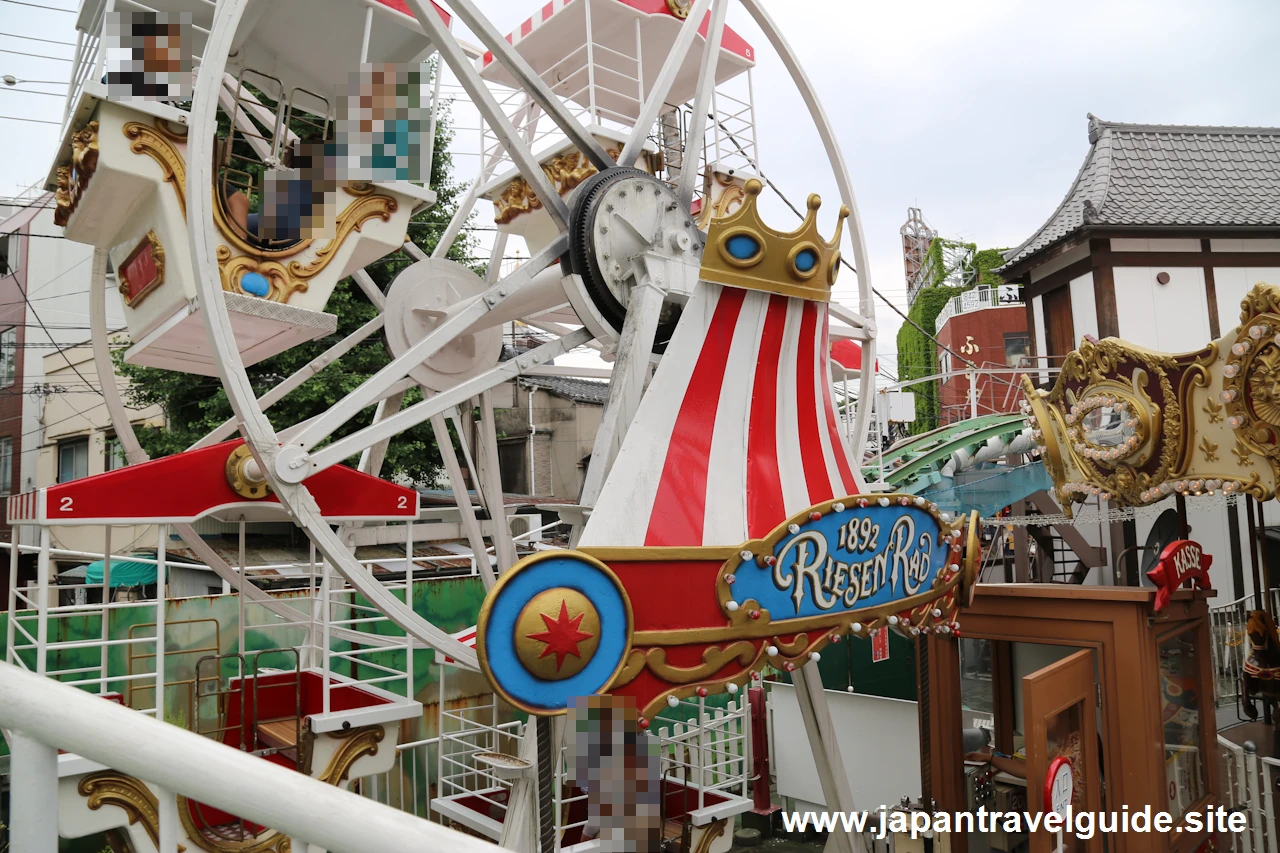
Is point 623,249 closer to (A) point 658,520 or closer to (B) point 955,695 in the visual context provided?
(A) point 658,520

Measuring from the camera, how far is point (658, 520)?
14.4 ft

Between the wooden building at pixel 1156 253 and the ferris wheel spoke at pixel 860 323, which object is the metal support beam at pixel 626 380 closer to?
the ferris wheel spoke at pixel 860 323

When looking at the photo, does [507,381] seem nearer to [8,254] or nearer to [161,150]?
[161,150]

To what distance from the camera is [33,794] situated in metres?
1.15

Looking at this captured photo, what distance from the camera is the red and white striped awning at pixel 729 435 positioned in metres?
4.46

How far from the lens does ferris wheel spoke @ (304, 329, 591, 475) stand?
4676 millimetres

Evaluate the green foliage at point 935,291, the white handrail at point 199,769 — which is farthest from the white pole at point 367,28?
the green foliage at point 935,291

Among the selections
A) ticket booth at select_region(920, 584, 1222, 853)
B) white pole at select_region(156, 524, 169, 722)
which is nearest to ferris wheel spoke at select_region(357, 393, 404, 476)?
white pole at select_region(156, 524, 169, 722)

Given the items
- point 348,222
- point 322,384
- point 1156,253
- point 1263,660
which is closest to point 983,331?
point 1156,253

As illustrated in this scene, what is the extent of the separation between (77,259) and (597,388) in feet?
39.3

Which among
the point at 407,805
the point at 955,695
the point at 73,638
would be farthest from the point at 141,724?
the point at 73,638

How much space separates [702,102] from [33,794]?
5.83m

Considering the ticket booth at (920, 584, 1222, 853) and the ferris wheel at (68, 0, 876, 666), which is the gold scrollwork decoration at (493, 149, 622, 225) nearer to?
the ferris wheel at (68, 0, 876, 666)

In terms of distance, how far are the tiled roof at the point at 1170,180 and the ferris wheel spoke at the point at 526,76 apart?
11203 mm
